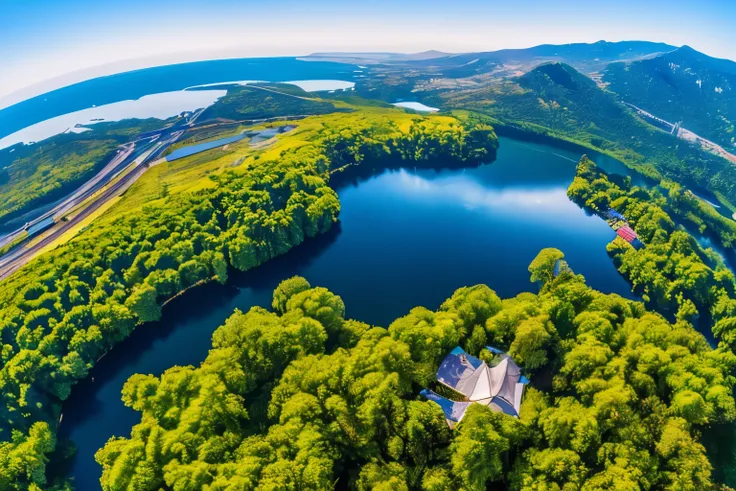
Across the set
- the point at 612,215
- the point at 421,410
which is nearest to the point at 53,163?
the point at 421,410

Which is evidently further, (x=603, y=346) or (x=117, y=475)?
(x=603, y=346)

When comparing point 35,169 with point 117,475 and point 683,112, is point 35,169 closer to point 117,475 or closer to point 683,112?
point 117,475

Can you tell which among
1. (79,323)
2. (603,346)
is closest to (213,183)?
(79,323)

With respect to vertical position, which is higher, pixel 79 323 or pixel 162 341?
pixel 79 323

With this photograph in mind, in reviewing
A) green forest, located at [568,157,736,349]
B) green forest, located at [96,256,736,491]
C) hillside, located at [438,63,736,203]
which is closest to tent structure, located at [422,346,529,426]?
green forest, located at [96,256,736,491]

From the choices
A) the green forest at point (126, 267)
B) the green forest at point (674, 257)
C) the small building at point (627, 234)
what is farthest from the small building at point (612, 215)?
the green forest at point (126, 267)

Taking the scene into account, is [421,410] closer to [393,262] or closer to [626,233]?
[393,262]

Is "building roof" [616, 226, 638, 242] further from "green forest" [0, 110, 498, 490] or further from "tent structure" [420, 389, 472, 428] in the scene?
"green forest" [0, 110, 498, 490]
